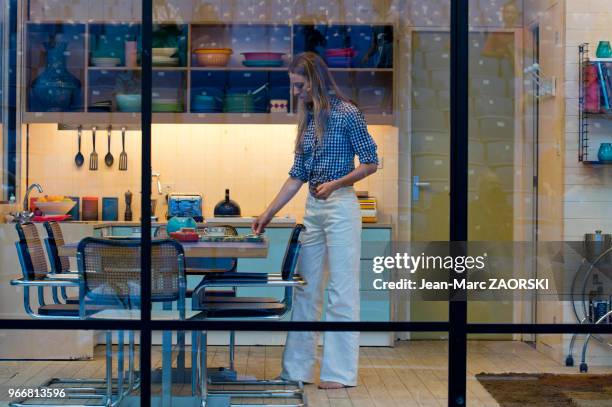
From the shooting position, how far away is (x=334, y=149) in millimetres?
5438

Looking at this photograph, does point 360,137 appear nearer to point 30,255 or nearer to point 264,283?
point 264,283

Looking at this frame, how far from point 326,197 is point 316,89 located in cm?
51

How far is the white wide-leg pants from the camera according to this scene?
17.9 ft

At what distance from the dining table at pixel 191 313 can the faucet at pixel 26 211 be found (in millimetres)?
210

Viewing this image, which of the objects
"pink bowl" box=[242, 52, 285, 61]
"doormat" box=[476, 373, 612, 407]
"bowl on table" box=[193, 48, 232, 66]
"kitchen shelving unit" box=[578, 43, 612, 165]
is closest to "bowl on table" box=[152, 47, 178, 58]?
"bowl on table" box=[193, 48, 232, 66]

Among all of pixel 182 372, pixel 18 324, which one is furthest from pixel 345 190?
pixel 18 324

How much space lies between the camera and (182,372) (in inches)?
213

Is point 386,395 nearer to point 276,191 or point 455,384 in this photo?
point 455,384

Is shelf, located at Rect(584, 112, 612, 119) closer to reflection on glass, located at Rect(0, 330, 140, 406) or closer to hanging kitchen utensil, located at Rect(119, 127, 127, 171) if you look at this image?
hanging kitchen utensil, located at Rect(119, 127, 127, 171)

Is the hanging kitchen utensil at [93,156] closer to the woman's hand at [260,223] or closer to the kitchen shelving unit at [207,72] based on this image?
the kitchen shelving unit at [207,72]

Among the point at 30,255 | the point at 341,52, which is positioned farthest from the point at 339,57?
the point at 30,255

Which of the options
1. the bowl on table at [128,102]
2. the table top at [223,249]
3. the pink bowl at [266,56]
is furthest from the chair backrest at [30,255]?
the pink bowl at [266,56]

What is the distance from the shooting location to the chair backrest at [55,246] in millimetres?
5438

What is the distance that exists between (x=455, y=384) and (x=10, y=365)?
2103 mm
